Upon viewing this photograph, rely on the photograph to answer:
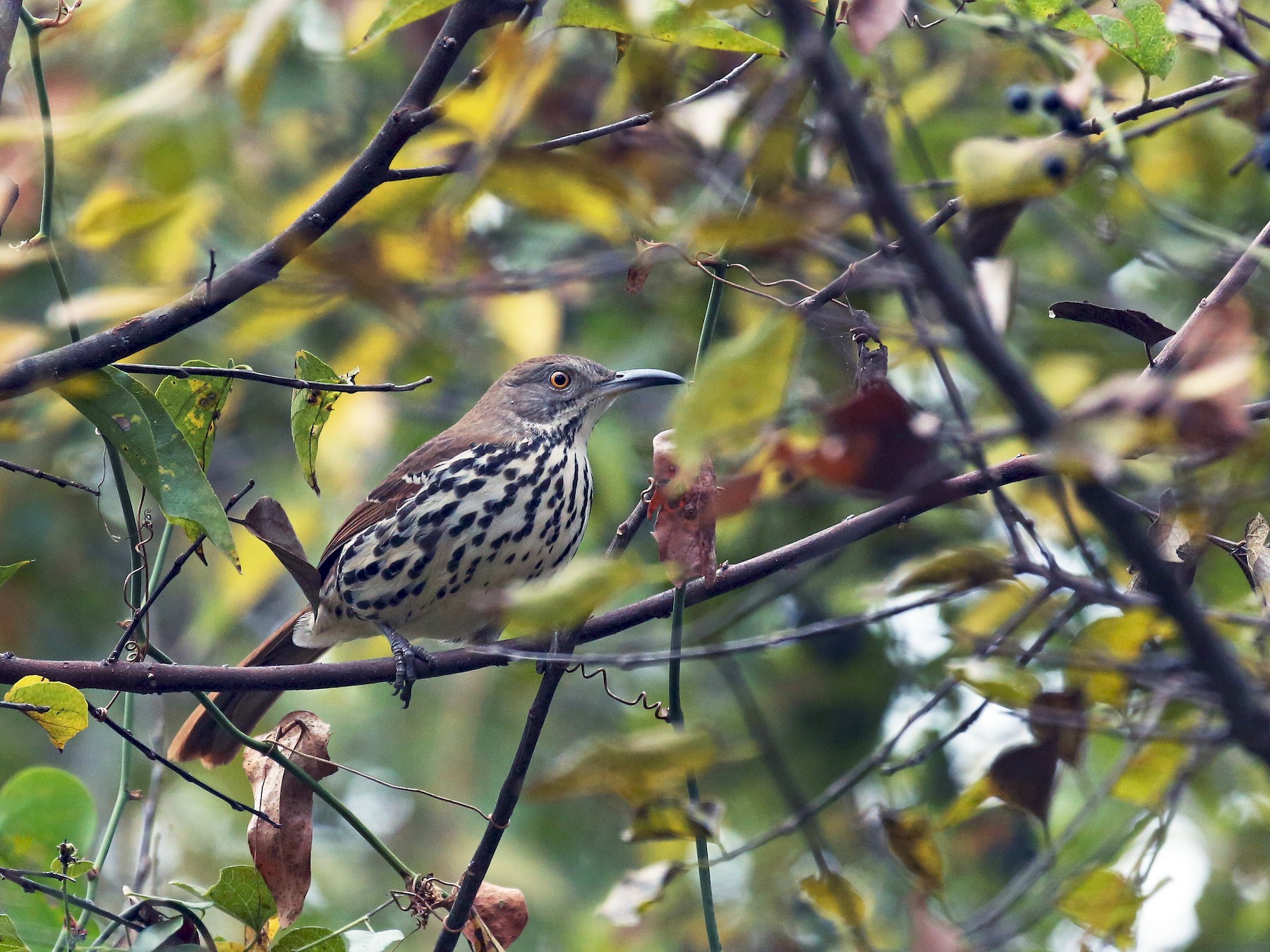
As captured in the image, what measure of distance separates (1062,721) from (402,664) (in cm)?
150

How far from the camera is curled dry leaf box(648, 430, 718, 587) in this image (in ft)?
6.91

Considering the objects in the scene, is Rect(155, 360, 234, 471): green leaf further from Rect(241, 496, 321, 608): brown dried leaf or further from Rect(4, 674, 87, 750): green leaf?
Rect(4, 674, 87, 750): green leaf

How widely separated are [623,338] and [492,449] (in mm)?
1868

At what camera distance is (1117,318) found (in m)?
1.91

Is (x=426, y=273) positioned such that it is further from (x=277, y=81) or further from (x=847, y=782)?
(x=277, y=81)

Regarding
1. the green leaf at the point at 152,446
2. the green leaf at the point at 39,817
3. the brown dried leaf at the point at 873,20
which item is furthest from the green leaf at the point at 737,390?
the green leaf at the point at 39,817

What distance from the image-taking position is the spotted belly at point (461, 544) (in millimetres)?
3666

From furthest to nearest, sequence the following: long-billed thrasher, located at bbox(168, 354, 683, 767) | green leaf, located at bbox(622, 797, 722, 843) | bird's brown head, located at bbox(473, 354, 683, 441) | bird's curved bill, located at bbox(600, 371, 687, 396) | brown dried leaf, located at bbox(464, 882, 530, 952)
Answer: bird's brown head, located at bbox(473, 354, 683, 441)
bird's curved bill, located at bbox(600, 371, 687, 396)
long-billed thrasher, located at bbox(168, 354, 683, 767)
brown dried leaf, located at bbox(464, 882, 530, 952)
green leaf, located at bbox(622, 797, 722, 843)

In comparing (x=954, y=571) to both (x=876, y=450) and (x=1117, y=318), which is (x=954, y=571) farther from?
(x=1117, y=318)

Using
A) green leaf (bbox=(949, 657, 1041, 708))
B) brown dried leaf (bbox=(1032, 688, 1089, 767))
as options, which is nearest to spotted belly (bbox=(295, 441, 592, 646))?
brown dried leaf (bbox=(1032, 688, 1089, 767))

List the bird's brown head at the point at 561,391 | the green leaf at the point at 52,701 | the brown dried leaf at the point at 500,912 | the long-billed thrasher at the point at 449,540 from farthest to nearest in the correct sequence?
the bird's brown head at the point at 561,391, the long-billed thrasher at the point at 449,540, the brown dried leaf at the point at 500,912, the green leaf at the point at 52,701

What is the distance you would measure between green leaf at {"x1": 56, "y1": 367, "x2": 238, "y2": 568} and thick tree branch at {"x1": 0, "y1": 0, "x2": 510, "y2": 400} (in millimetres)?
67

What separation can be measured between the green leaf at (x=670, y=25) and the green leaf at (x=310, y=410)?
912mm

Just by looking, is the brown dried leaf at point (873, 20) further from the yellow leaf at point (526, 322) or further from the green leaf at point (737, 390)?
the yellow leaf at point (526, 322)
